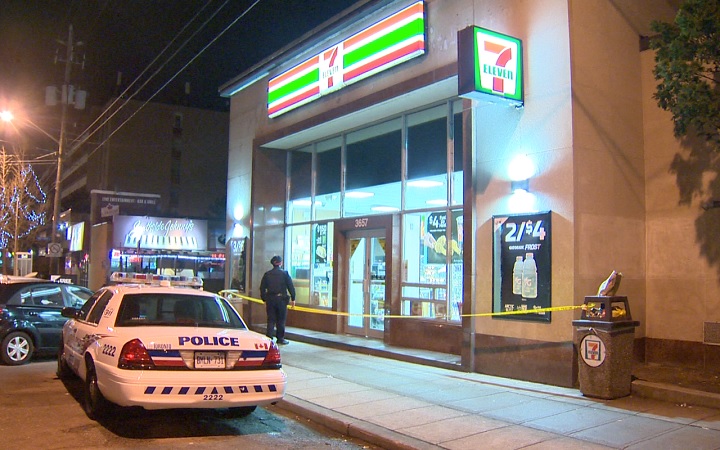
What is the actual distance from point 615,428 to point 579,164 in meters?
3.87

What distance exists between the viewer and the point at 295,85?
15.1 meters

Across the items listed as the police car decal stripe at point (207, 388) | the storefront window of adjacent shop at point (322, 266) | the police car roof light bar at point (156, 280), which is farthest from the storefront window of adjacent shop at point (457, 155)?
the police car decal stripe at point (207, 388)

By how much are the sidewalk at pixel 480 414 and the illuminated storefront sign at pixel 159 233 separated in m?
22.9

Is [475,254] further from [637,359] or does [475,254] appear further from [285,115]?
[285,115]

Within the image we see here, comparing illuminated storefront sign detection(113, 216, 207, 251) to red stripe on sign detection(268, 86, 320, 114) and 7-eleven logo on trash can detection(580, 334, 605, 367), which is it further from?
7-eleven logo on trash can detection(580, 334, 605, 367)

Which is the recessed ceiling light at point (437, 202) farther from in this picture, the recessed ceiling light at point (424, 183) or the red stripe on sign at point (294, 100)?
the red stripe on sign at point (294, 100)

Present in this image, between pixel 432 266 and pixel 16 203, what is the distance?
3084 cm

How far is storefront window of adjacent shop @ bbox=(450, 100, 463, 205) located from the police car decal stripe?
20.7 feet

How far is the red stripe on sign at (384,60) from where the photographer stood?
11422 mm

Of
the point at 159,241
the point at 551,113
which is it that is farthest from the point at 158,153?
the point at 551,113

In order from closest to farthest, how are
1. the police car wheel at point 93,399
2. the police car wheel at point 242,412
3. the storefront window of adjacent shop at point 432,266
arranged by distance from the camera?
the police car wheel at point 93,399 < the police car wheel at point 242,412 < the storefront window of adjacent shop at point 432,266

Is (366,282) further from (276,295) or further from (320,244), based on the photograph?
(320,244)

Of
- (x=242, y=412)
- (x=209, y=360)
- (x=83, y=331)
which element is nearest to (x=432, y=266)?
(x=242, y=412)

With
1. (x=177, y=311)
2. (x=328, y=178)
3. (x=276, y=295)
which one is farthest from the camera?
(x=328, y=178)
